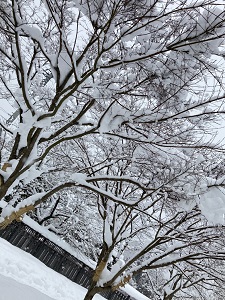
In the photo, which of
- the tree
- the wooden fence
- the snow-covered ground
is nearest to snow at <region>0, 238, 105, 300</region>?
the snow-covered ground

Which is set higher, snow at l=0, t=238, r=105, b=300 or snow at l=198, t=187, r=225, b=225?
snow at l=198, t=187, r=225, b=225

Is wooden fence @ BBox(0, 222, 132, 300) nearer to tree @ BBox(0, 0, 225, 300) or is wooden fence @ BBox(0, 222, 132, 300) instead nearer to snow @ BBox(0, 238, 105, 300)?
snow @ BBox(0, 238, 105, 300)

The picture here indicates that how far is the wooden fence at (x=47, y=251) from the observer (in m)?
13.0

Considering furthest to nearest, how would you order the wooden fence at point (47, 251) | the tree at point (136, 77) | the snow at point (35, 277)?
the wooden fence at point (47, 251), the snow at point (35, 277), the tree at point (136, 77)

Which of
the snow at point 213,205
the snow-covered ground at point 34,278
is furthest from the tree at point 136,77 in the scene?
the snow-covered ground at point 34,278

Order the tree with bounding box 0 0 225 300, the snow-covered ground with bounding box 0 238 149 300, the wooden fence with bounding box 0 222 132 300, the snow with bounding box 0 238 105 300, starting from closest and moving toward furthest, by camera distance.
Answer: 1. the tree with bounding box 0 0 225 300
2. the snow-covered ground with bounding box 0 238 149 300
3. the snow with bounding box 0 238 105 300
4. the wooden fence with bounding box 0 222 132 300

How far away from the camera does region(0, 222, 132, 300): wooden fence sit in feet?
42.6

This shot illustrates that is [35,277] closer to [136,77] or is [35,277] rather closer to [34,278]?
[34,278]

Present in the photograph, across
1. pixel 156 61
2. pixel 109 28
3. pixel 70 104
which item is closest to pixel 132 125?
pixel 156 61

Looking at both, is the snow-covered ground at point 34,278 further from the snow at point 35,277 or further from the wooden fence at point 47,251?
the wooden fence at point 47,251

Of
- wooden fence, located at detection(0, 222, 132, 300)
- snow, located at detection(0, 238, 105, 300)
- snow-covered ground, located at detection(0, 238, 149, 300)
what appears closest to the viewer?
snow-covered ground, located at detection(0, 238, 149, 300)

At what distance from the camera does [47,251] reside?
14.0 meters

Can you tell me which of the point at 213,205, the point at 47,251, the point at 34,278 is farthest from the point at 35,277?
the point at 213,205

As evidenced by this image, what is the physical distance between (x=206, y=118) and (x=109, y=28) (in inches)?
78.2
